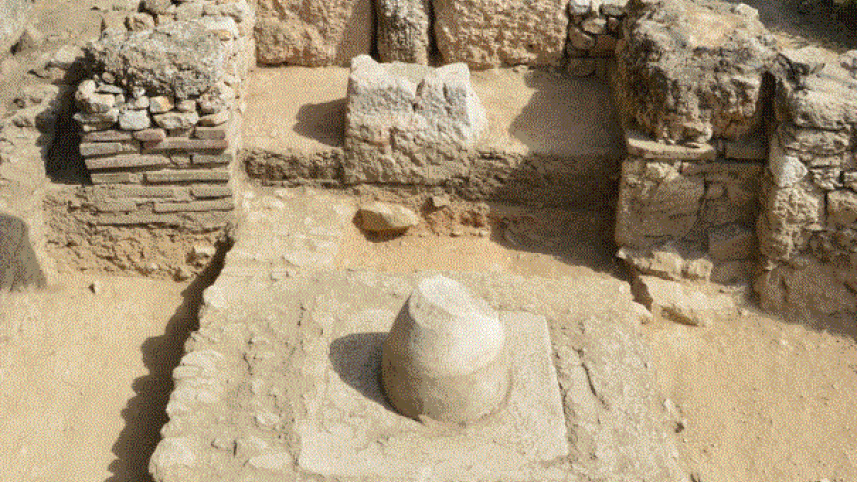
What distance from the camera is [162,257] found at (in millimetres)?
5023

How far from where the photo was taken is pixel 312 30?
6.11 metres

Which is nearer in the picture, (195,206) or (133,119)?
(133,119)

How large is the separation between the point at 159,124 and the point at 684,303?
3.14 m

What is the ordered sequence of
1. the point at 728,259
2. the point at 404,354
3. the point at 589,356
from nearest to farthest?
the point at 404,354
the point at 589,356
the point at 728,259

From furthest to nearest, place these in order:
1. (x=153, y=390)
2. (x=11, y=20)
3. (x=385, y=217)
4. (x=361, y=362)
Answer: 1. (x=11, y=20)
2. (x=385, y=217)
3. (x=153, y=390)
4. (x=361, y=362)

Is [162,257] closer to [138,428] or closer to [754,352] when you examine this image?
[138,428]

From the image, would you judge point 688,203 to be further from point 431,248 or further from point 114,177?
point 114,177

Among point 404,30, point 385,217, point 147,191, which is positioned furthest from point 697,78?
point 147,191

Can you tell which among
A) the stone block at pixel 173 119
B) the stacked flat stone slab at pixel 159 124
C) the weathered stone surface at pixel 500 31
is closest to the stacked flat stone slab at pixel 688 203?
the weathered stone surface at pixel 500 31

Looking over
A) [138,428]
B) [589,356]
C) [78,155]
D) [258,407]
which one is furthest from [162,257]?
[589,356]

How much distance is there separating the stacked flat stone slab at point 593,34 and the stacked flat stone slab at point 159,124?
2445 mm

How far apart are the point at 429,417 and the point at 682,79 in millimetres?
2490

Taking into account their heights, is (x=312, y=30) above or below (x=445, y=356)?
above

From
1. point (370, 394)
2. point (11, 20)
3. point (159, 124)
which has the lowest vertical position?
point (370, 394)
